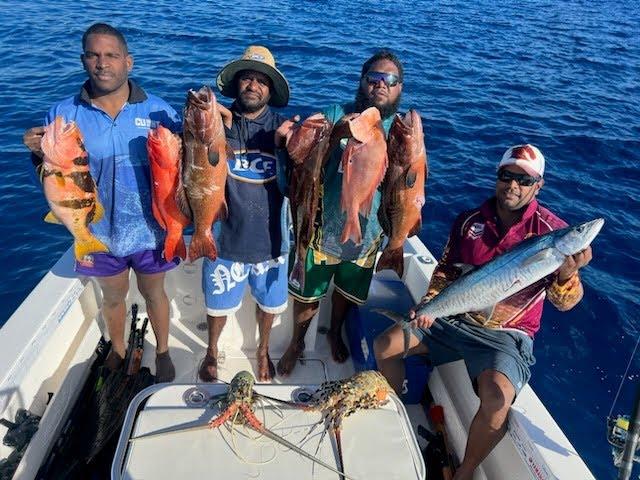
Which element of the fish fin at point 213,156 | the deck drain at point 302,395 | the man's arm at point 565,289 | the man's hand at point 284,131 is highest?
the man's hand at point 284,131

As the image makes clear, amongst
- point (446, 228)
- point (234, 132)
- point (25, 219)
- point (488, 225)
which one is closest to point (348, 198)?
point (234, 132)

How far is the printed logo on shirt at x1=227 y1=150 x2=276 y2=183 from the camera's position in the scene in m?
3.42

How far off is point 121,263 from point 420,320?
7.23ft

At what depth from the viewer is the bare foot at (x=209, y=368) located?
4145 millimetres

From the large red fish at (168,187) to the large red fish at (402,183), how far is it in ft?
4.33

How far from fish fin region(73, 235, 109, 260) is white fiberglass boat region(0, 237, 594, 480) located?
2.04 ft

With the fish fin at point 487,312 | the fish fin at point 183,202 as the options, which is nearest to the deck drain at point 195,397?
the fish fin at point 183,202

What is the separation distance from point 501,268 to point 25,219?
7.34 m

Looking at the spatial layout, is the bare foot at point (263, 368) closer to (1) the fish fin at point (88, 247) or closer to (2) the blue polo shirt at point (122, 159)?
(2) the blue polo shirt at point (122, 159)

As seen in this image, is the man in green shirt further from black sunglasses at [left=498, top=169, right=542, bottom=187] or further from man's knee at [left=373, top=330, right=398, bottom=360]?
black sunglasses at [left=498, top=169, right=542, bottom=187]

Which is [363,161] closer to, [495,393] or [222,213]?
[222,213]

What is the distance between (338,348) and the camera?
4512mm

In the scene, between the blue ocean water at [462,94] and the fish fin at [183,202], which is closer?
the fish fin at [183,202]

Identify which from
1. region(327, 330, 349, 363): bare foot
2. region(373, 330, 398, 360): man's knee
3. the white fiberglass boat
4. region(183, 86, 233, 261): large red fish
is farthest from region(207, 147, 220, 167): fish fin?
region(327, 330, 349, 363): bare foot
